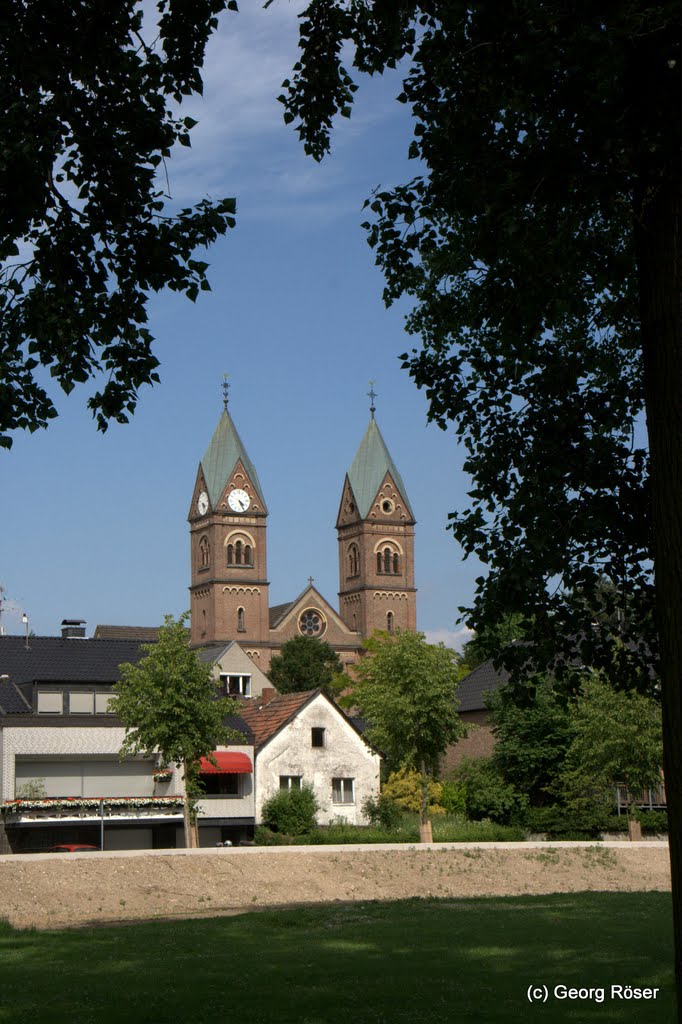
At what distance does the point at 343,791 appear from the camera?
5672 cm

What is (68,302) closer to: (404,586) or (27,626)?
(27,626)

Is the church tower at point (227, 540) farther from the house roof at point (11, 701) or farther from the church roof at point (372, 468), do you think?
the house roof at point (11, 701)

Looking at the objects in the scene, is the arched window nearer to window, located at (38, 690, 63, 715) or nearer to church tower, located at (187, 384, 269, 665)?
church tower, located at (187, 384, 269, 665)

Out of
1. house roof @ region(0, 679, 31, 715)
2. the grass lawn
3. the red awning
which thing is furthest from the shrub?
the grass lawn

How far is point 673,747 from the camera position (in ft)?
28.3

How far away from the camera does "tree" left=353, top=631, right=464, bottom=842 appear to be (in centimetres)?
4562

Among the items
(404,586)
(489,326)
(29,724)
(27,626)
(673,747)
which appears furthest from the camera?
(404,586)

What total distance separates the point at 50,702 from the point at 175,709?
12490mm

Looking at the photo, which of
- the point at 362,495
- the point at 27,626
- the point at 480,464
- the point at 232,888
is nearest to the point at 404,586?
the point at 362,495

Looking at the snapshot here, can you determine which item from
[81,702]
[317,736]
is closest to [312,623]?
[317,736]

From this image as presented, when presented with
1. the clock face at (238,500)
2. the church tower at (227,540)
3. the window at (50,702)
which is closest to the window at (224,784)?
the window at (50,702)

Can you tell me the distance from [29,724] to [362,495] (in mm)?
103929

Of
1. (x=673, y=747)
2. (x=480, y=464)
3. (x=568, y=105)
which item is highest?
(x=568, y=105)

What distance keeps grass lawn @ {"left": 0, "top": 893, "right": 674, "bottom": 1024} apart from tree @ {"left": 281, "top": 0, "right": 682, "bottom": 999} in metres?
3.76
